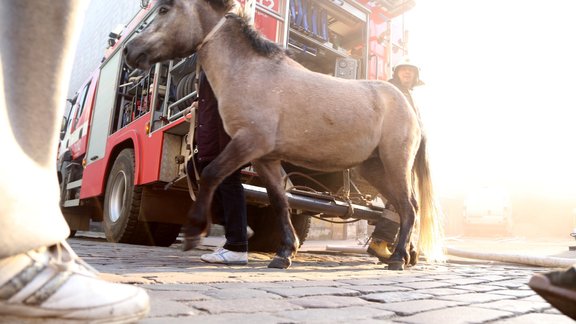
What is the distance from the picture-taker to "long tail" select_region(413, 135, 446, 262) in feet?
15.1

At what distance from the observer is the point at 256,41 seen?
3566 mm

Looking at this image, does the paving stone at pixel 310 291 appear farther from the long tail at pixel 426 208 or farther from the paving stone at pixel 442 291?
the long tail at pixel 426 208

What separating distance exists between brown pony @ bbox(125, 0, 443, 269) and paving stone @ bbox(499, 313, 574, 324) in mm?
1901

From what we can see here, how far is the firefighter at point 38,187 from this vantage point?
102 centimetres

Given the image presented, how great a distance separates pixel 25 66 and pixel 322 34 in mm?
4868

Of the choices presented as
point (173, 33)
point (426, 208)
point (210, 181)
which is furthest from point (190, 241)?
point (426, 208)

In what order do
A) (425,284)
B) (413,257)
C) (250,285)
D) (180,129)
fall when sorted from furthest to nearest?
(180,129)
(413,257)
(425,284)
(250,285)

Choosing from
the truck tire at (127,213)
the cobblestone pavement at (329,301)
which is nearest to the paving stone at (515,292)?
the cobblestone pavement at (329,301)

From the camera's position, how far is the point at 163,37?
141 inches

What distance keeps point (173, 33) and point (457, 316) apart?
3022mm

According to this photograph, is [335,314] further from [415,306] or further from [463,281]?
[463,281]

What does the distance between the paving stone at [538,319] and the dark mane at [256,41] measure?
8.64 ft

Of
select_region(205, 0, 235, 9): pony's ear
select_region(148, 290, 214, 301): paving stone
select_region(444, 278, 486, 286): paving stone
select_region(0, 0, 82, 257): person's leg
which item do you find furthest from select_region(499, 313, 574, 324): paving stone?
select_region(205, 0, 235, 9): pony's ear

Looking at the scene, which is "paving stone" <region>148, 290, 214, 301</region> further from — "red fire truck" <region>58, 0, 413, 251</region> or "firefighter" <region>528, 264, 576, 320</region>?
"red fire truck" <region>58, 0, 413, 251</region>
